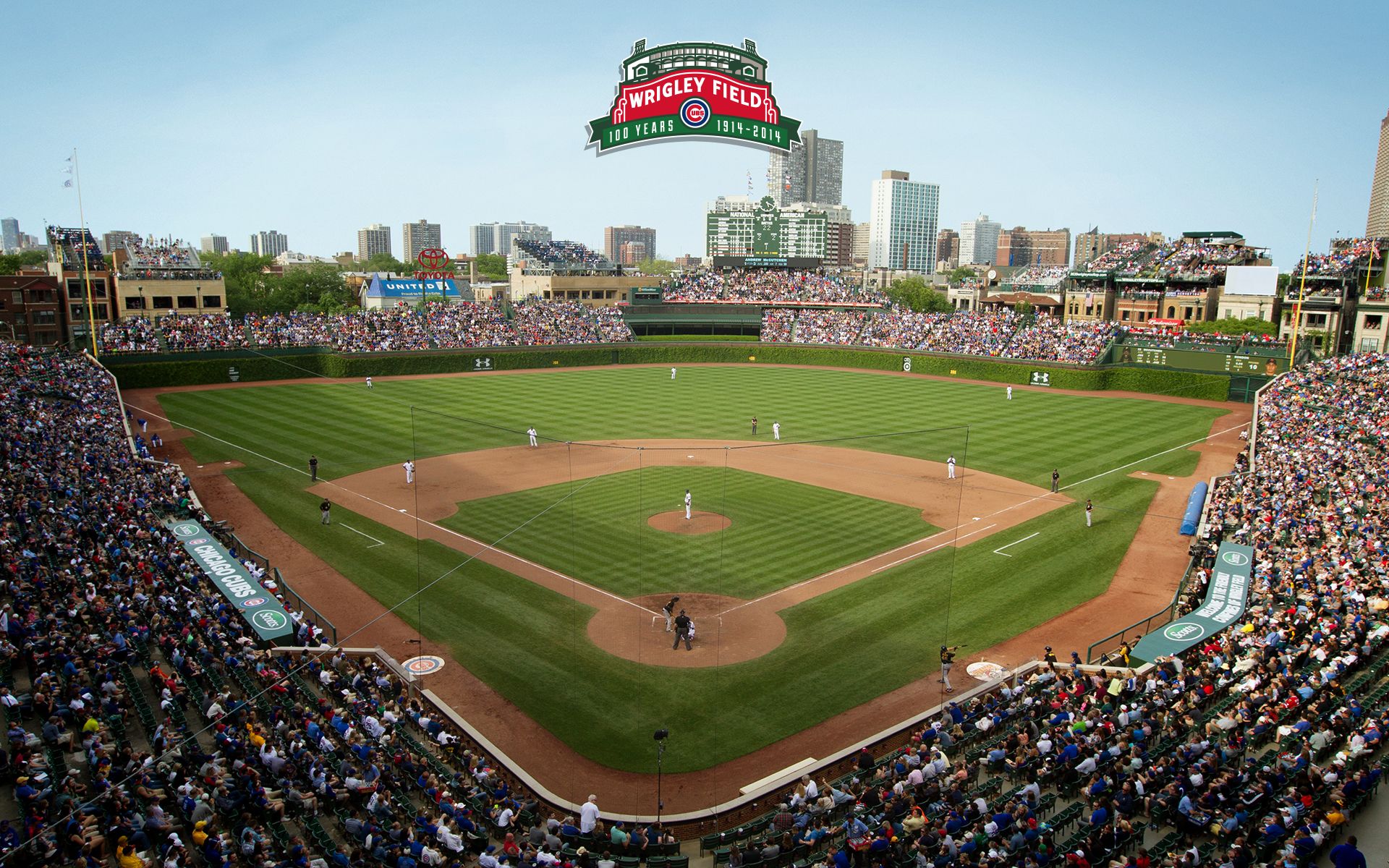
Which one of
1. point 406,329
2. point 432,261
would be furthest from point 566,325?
point 432,261

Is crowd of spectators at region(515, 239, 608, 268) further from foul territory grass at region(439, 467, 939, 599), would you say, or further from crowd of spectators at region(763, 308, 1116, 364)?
foul territory grass at region(439, 467, 939, 599)

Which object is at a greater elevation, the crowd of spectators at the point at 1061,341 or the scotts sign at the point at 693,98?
the scotts sign at the point at 693,98

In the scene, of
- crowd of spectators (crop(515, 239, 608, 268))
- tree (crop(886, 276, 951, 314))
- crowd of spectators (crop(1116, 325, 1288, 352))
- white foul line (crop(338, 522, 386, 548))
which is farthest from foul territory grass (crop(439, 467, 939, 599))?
tree (crop(886, 276, 951, 314))

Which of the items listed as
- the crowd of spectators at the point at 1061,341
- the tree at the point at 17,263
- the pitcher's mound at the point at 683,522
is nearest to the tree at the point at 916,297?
the crowd of spectators at the point at 1061,341

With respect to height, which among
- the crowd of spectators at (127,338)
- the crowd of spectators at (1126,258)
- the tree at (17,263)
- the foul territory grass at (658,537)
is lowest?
the foul territory grass at (658,537)

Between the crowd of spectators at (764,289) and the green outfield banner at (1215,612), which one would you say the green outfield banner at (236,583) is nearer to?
the green outfield banner at (1215,612)

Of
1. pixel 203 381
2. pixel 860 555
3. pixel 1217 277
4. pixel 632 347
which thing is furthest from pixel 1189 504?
pixel 1217 277

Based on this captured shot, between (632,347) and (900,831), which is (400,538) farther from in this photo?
(632,347)

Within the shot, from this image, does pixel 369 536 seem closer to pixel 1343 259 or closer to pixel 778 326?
pixel 778 326
